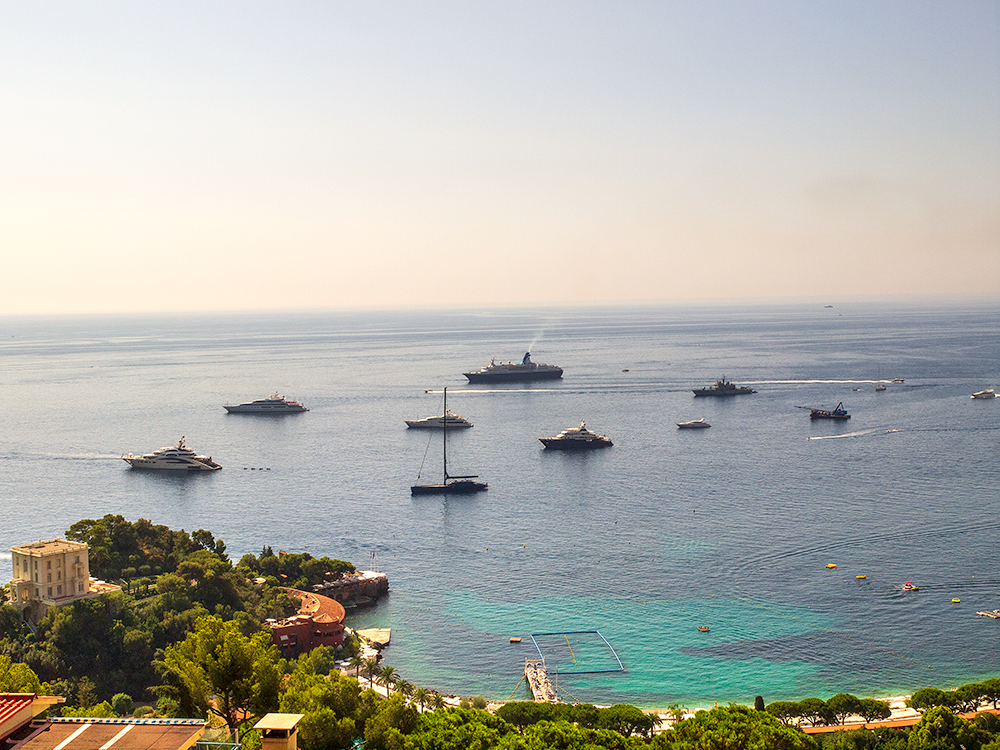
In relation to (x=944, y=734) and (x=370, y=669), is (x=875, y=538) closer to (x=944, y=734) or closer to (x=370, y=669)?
(x=944, y=734)

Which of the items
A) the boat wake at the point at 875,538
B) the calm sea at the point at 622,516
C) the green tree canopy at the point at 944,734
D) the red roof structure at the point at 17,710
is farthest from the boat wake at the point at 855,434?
the red roof structure at the point at 17,710

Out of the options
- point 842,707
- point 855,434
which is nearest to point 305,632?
point 842,707

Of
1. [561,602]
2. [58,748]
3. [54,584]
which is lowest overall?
[561,602]

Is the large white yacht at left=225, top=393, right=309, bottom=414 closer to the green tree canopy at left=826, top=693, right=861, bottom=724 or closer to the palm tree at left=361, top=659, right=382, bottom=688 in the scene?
the palm tree at left=361, top=659, right=382, bottom=688

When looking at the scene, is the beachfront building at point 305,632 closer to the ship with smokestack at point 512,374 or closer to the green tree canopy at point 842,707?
the green tree canopy at point 842,707

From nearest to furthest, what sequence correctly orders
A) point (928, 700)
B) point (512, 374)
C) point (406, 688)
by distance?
point (928, 700), point (406, 688), point (512, 374)

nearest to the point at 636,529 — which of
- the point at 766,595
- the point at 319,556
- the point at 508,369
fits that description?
the point at 766,595

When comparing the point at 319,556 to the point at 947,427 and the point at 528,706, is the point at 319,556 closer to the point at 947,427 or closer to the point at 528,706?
the point at 528,706
